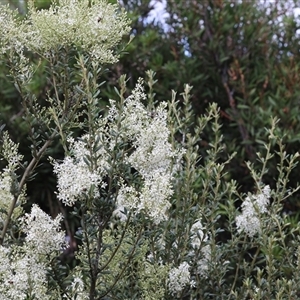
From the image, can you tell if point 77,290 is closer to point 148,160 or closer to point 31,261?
point 31,261

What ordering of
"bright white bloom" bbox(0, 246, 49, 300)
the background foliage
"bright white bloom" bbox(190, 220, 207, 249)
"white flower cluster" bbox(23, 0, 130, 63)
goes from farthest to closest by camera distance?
the background foliage, "bright white bloom" bbox(190, 220, 207, 249), "white flower cluster" bbox(23, 0, 130, 63), "bright white bloom" bbox(0, 246, 49, 300)

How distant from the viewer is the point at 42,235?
174 cm

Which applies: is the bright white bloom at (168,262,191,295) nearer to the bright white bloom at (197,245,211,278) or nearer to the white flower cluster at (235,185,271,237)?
the bright white bloom at (197,245,211,278)

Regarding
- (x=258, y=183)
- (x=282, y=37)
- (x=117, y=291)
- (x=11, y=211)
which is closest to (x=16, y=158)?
(x=11, y=211)

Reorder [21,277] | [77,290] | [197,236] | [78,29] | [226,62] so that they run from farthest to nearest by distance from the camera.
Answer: [226,62] → [197,236] → [77,290] → [78,29] → [21,277]

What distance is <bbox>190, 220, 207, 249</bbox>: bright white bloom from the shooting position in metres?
2.14

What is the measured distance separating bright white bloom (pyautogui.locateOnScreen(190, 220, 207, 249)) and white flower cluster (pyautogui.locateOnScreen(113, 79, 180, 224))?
36 centimetres

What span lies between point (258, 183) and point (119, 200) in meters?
0.57

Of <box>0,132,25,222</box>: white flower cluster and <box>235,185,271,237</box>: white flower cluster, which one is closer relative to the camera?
<box>0,132,25,222</box>: white flower cluster

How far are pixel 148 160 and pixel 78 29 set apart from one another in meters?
0.39

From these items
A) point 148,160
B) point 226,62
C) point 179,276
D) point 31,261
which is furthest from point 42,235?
point 226,62

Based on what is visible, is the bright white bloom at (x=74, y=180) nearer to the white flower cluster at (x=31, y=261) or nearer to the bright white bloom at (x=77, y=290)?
the white flower cluster at (x=31, y=261)

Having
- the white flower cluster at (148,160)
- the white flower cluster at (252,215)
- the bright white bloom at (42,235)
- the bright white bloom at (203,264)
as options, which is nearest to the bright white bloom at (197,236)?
the bright white bloom at (203,264)

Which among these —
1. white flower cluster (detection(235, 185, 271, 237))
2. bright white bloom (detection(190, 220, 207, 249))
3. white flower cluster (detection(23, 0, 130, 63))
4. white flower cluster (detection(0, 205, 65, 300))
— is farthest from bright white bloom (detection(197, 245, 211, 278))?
white flower cluster (detection(23, 0, 130, 63))
